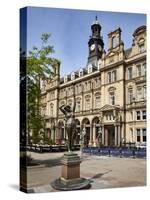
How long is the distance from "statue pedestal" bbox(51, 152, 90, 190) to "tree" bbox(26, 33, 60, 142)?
0.97 meters

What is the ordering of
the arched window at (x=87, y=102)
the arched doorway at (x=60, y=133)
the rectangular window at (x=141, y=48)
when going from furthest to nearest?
the rectangular window at (x=141, y=48)
the arched window at (x=87, y=102)
the arched doorway at (x=60, y=133)

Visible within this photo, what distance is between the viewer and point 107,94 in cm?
852

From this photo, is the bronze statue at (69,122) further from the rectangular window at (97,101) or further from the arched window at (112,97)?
the arched window at (112,97)

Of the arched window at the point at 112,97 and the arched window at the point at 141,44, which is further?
the arched window at the point at 112,97

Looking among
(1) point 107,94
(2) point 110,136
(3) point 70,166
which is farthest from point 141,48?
(3) point 70,166

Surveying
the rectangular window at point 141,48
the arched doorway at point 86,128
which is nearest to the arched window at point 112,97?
the arched doorway at point 86,128

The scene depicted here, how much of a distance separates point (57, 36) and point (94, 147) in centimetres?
285

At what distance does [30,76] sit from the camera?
7988 millimetres

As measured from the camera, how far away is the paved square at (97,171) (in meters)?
7.05

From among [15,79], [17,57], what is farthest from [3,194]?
[17,57]

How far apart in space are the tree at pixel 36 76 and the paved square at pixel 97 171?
24.4 inches

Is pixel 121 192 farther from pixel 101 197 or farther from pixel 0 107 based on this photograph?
pixel 0 107

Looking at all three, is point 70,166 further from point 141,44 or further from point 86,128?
point 141,44

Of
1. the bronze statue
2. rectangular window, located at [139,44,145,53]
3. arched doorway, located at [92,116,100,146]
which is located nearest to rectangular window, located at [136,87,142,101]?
rectangular window, located at [139,44,145,53]
